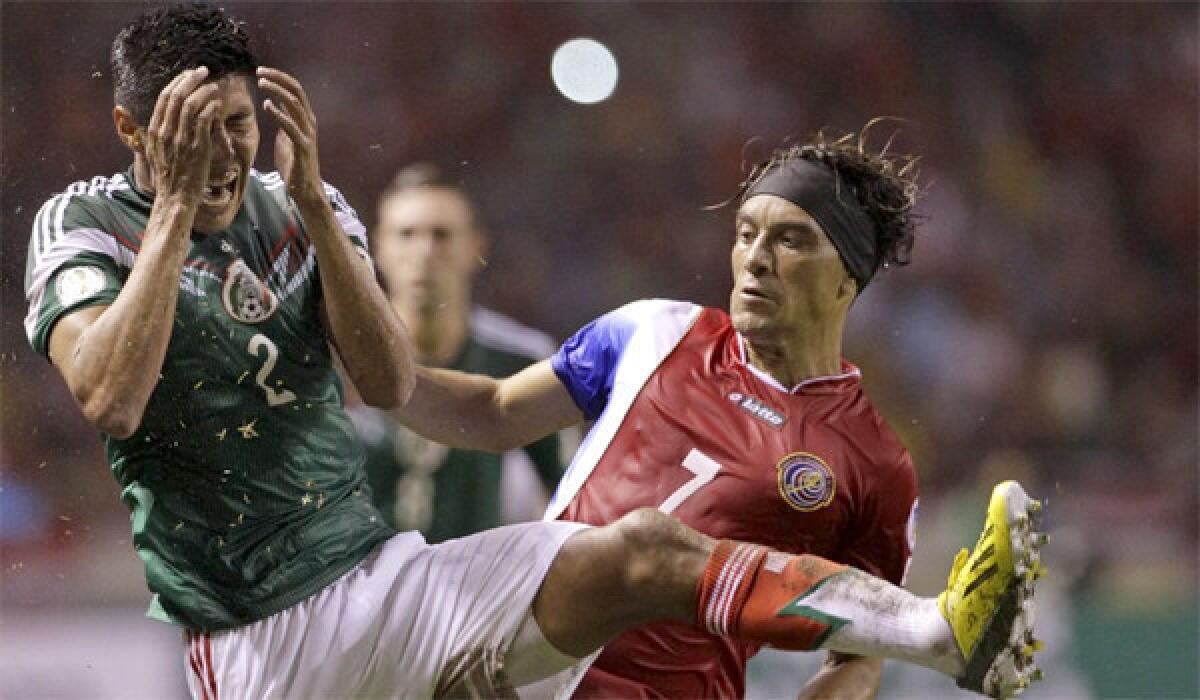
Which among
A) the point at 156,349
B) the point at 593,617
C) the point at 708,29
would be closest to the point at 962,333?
the point at 708,29

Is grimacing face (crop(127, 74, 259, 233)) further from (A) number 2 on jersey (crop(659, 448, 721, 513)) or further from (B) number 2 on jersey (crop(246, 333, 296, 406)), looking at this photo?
(A) number 2 on jersey (crop(659, 448, 721, 513))

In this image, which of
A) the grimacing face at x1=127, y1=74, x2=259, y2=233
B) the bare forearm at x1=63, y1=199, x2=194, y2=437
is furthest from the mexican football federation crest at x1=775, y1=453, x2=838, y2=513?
the bare forearm at x1=63, y1=199, x2=194, y2=437

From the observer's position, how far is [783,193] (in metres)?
3.94

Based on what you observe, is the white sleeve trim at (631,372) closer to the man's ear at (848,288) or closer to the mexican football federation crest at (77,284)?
the man's ear at (848,288)

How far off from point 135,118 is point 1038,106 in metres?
6.57

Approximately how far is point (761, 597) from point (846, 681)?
0.78 meters

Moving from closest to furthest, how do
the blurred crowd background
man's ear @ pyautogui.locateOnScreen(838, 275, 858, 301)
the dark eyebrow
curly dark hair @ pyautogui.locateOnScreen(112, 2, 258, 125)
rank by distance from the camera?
1. curly dark hair @ pyautogui.locateOnScreen(112, 2, 258, 125)
2. the dark eyebrow
3. man's ear @ pyautogui.locateOnScreen(838, 275, 858, 301)
4. the blurred crowd background

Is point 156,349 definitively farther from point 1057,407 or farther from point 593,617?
point 1057,407

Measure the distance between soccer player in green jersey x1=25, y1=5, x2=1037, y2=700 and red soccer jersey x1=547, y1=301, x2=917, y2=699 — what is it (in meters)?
0.46

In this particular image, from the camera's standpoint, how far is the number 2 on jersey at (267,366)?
3.27 metres

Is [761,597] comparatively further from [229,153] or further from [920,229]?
[920,229]

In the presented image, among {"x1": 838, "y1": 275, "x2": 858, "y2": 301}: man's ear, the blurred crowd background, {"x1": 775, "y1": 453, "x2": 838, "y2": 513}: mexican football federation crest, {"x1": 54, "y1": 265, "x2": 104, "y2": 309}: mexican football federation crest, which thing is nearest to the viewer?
{"x1": 54, "y1": 265, "x2": 104, "y2": 309}: mexican football federation crest

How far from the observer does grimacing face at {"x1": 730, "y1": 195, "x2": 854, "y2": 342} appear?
386 cm

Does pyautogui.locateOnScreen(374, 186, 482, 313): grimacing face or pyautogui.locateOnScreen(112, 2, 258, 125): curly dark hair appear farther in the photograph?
pyautogui.locateOnScreen(374, 186, 482, 313): grimacing face
